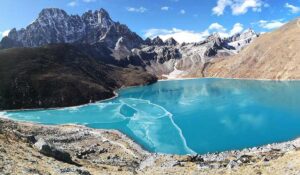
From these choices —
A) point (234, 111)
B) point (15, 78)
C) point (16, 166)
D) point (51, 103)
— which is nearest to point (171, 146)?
point (234, 111)

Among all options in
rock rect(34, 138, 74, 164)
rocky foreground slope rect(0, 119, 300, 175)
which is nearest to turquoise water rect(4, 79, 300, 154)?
rocky foreground slope rect(0, 119, 300, 175)

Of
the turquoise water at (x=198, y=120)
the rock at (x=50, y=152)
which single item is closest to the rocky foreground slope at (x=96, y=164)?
the rock at (x=50, y=152)

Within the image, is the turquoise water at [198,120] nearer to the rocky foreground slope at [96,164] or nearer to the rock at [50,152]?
the rocky foreground slope at [96,164]

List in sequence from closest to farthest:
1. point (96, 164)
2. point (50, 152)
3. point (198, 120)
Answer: point (50, 152) < point (96, 164) < point (198, 120)

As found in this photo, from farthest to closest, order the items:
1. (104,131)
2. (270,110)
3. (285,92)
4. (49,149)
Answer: (285,92) < (270,110) < (104,131) < (49,149)

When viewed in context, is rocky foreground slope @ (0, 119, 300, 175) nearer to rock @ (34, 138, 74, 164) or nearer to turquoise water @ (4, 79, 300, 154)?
rock @ (34, 138, 74, 164)

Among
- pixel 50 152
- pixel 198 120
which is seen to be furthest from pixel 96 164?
pixel 198 120

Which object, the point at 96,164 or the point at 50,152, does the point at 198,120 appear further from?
the point at 50,152

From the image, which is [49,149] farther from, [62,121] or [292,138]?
[62,121]
